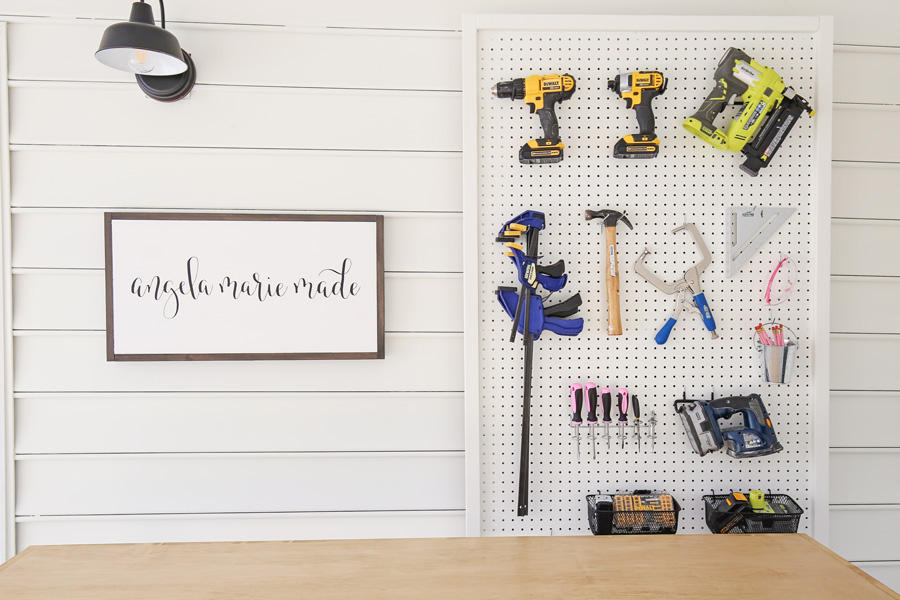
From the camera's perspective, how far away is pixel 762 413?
1.47 metres

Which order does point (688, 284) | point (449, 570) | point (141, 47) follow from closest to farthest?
point (449, 570)
point (141, 47)
point (688, 284)

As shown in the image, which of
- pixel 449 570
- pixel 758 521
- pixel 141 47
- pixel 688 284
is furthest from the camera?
pixel 688 284

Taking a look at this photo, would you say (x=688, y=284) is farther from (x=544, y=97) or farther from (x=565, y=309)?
(x=544, y=97)

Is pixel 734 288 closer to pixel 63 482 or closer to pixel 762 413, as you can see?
pixel 762 413

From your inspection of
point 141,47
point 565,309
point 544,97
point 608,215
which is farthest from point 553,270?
point 141,47

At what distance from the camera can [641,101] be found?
56.8 inches

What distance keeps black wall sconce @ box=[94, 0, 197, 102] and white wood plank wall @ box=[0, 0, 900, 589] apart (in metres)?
0.06

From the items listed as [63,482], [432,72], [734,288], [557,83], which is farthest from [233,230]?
[734,288]

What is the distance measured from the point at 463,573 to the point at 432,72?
1305 mm

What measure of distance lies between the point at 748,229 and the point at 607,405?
65cm

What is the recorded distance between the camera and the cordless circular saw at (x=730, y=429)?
A: 1.42 meters

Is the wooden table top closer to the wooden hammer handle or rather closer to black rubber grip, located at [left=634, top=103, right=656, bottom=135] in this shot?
the wooden hammer handle

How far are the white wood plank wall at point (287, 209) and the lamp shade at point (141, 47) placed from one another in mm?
155

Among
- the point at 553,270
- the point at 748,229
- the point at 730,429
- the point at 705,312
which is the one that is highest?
the point at 748,229
